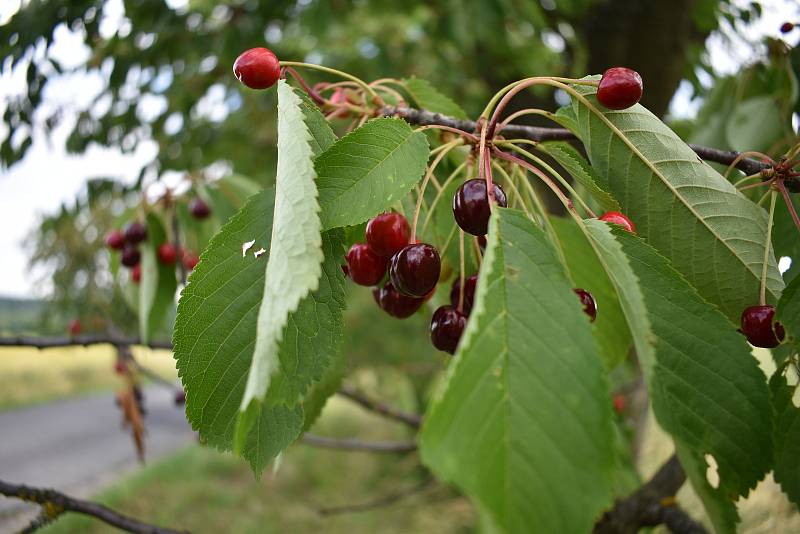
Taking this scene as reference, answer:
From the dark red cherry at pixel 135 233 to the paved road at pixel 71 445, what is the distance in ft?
15.9

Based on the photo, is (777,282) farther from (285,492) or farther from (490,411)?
(285,492)

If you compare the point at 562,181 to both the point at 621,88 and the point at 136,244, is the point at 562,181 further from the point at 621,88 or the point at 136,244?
the point at 136,244

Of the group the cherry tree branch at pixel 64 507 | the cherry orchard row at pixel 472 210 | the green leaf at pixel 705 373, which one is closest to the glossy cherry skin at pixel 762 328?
the cherry orchard row at pixel 472 210

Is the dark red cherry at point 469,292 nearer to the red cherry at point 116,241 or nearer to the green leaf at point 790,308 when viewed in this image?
the green leaf at point 790,308

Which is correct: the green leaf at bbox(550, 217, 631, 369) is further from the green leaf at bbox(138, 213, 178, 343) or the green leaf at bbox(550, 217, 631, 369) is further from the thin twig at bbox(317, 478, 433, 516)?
the thin twig at bbox(317, 478, 433, 516)

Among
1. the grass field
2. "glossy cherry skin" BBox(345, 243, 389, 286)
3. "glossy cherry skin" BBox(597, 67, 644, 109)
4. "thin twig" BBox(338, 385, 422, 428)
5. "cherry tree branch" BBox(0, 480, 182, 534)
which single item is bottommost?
the grass field

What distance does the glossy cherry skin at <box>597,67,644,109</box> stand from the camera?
79cm

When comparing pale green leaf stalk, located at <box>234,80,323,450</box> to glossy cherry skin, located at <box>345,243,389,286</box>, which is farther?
glossy cherry skin, located at <box>345,243,389,286</box>

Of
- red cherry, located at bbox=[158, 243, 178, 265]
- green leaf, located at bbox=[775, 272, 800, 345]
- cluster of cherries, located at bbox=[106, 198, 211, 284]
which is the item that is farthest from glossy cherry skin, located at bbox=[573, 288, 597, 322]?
red cherry, located at bbox=[158, 243, 178, 265]

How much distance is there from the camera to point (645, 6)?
116 inches

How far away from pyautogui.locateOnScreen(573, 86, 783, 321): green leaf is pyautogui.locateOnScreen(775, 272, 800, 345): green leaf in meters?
0.10

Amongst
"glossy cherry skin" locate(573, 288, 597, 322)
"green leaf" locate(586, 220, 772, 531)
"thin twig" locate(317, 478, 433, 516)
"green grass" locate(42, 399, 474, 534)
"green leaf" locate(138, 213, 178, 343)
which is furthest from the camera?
"green grass" locate(42, 399, 474, 534)

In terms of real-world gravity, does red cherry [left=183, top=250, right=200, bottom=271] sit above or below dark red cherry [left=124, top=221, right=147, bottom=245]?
below

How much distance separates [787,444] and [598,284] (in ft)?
1.14
